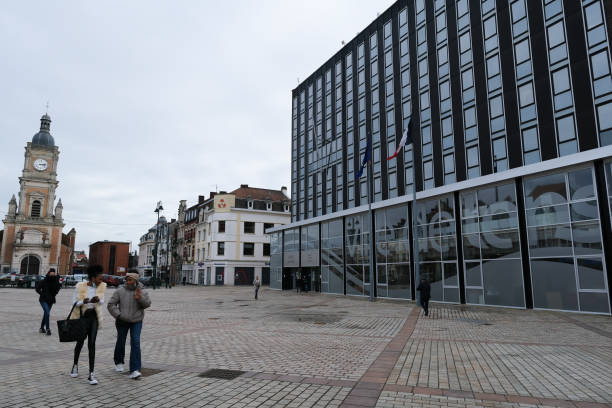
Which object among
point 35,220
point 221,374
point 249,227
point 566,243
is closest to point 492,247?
point 566,243

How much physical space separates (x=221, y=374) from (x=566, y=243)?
17155 millimetres

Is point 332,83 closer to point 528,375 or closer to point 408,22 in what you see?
point 408,22

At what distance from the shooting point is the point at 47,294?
10859 millimetres

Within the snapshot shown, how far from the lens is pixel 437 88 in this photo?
89.4ft

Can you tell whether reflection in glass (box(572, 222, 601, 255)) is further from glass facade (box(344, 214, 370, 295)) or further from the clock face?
the clock face

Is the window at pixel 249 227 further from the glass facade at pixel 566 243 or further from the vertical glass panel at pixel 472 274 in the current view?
the glass facade at pixel 566 243

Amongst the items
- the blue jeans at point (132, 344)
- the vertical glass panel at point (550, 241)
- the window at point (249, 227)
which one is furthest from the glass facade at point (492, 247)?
the window at point (249, 227)

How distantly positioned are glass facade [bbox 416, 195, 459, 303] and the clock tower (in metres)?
71.2

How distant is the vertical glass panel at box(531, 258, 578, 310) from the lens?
687 inches

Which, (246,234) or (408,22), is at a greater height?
(408,22)

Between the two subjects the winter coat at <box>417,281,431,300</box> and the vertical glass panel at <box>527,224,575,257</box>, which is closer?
the winter coat at <box>417,281,431,300</box>

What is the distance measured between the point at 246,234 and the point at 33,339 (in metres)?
50.6

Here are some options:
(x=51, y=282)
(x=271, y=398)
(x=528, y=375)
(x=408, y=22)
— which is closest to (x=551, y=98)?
(x=408, y=22)

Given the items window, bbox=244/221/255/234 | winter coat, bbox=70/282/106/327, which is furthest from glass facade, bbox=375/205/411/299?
window, bbox=244/221/255/234
